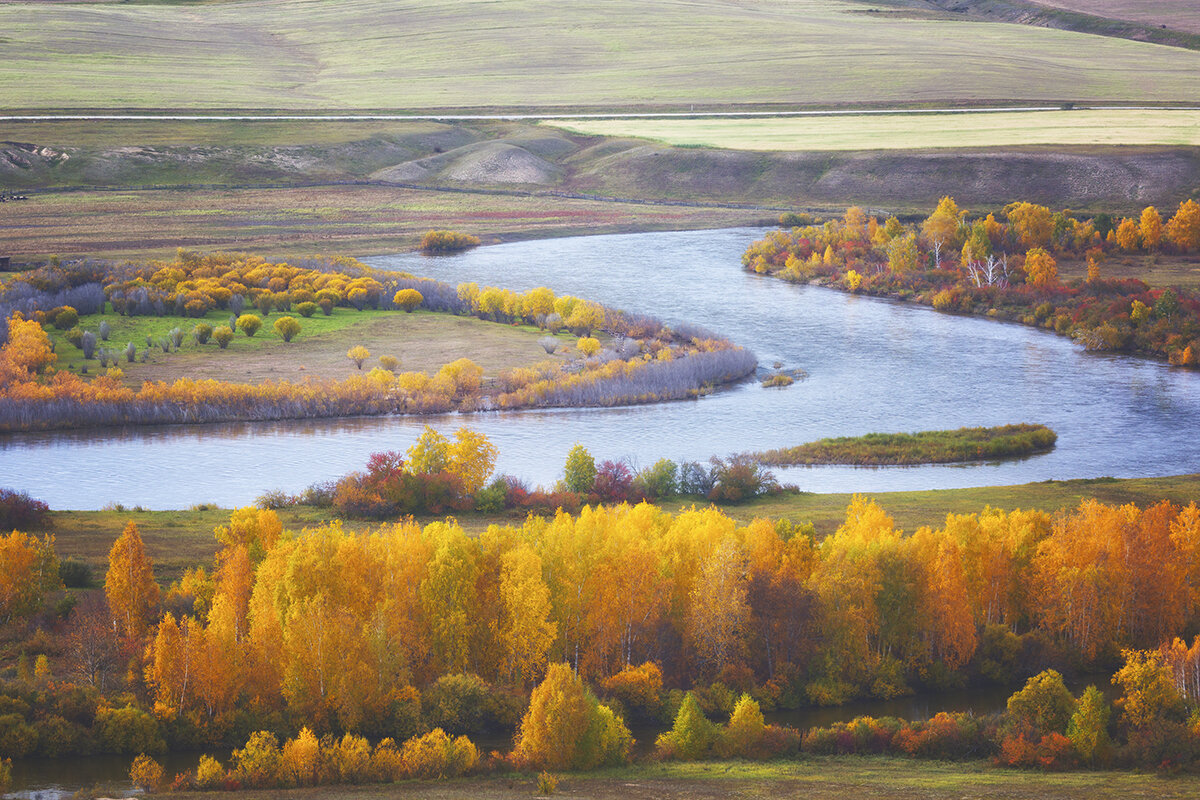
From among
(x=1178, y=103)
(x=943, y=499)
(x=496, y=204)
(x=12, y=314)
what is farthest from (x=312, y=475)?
(x=1178, y=103)

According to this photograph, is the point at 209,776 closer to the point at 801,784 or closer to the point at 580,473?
the point at 801,784

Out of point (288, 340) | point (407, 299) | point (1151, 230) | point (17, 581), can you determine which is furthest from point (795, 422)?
point (1151, 230)

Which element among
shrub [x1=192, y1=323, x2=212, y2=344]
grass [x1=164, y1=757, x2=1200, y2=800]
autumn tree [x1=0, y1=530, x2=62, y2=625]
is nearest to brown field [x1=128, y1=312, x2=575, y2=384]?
shrub [x1=192, y1=323, x2=212, y2=344]

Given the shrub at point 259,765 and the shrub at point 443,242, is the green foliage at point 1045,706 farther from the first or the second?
the shrub at point 443,242

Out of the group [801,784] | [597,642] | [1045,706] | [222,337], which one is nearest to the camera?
[801,784]

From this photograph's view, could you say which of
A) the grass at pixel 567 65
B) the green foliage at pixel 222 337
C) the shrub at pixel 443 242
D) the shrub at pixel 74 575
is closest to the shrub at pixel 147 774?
the shrub at pixel 74 575

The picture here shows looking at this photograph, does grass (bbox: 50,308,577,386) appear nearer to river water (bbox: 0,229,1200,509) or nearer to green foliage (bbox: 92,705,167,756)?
river water (bbox: 0,229,1200,509)

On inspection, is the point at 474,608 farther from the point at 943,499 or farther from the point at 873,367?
the point at 873,367
